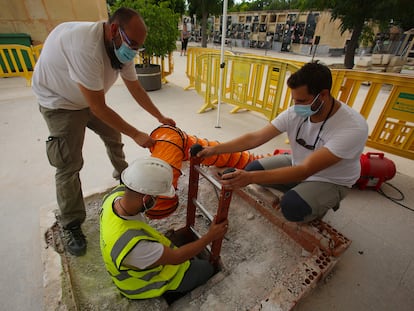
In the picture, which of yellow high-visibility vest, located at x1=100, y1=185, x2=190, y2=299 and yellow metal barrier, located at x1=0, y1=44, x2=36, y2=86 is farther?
yellow metal barrier, located at x1=0, y1=44, x2=36, y2=86

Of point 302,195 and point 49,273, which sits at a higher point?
point 302,195

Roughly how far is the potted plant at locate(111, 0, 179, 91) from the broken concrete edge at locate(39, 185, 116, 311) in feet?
13.3

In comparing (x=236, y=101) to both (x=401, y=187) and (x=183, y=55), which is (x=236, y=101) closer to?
(x=401, y=187)

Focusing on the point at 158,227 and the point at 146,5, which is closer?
the point at 158,227

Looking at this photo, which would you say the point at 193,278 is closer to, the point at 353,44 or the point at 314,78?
the point at 314,78

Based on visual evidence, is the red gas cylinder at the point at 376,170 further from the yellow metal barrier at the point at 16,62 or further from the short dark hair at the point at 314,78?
the yellow metal barrier at the point at 16,62

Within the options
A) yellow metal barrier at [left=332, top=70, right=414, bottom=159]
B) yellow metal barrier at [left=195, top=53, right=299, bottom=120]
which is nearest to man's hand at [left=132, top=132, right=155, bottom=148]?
yellow metal barrier at [left=195, top=53, right=299, bottom=120]

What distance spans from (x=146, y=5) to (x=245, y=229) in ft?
17.0

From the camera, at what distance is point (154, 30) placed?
4.95 meters

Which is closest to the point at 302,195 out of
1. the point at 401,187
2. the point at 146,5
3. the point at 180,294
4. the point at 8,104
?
the point at 180,294

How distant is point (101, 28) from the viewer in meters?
1.35

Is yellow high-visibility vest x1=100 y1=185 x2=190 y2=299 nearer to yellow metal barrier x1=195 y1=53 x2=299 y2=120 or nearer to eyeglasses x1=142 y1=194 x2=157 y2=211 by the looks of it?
eyeglasses x1=142 y1=194 x2=157 y2=211

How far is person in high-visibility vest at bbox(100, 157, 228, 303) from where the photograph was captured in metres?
1.02

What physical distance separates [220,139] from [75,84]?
2.30 m
